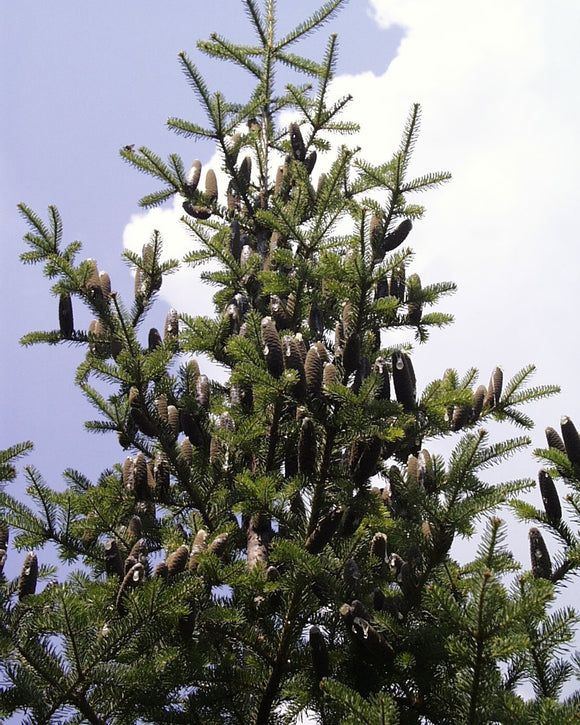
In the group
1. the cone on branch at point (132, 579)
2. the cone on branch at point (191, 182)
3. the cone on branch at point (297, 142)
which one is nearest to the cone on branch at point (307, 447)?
the cone on branch at point (132, 579)

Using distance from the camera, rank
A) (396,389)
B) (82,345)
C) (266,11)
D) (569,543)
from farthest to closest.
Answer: (266,11) → (82,345) → (569,543) → (396,389)

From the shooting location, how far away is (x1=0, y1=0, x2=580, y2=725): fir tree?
2482 mm

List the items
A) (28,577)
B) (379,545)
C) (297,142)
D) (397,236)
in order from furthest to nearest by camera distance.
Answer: (297,142) < (397,236) < (379,545) < (28,577)

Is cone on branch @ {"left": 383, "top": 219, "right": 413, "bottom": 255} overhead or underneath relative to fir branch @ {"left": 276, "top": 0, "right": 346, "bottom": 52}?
underneath

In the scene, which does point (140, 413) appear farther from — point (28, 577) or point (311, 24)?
point (311, 24)

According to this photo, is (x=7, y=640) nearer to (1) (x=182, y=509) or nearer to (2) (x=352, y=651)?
(2) (x=352, y=651)

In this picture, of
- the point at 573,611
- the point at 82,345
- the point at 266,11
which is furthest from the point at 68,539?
the point at 266,11

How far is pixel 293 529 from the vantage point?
3102 millimetres

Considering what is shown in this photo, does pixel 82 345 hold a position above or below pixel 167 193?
below

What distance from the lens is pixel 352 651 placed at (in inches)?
113

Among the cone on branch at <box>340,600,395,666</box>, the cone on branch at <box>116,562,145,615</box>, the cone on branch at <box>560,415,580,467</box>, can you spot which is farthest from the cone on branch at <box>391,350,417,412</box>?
the cone on branch at <box>116,562,145,615</box>

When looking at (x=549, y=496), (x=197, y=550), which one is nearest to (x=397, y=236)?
(x=549, y=496)

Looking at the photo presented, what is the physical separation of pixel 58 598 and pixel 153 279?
7.19 ft

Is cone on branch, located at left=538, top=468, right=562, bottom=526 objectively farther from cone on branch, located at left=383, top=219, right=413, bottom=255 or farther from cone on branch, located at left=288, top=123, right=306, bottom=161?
cone on branch, located at left=288, top=123, right=306, bottom=161
